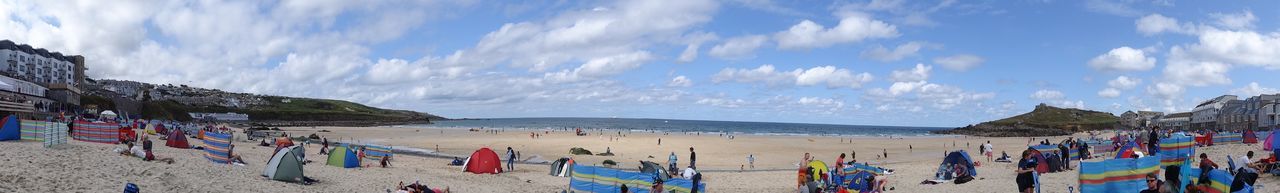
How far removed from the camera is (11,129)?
20000 millimetres

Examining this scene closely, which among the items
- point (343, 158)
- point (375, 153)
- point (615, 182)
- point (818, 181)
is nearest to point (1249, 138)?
point (818, 181)

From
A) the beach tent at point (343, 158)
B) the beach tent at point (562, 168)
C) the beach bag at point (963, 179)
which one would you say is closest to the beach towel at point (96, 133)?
the beach tent at point (343, 158)

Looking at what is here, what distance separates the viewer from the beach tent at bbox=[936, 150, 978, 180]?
59.9 ft

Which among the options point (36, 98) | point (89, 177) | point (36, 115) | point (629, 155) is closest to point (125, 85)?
point (36, 98)

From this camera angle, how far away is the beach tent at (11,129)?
1980cm

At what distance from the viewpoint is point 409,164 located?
2514 cm

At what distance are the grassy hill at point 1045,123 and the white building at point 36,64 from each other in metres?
116

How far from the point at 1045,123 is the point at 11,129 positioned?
419 feet

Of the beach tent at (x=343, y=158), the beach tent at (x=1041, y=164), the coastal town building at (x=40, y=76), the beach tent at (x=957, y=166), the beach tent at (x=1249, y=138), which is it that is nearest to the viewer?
the beach tent at (x=1041, y=164)

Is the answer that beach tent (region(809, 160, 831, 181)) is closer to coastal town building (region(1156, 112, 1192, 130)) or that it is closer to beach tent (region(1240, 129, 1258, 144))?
beach tent (region(1240, 129, 1258, 144))

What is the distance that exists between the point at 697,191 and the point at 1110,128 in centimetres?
11983

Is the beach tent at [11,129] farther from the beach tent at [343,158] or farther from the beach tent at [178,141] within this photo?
the beach tent at [343,158]

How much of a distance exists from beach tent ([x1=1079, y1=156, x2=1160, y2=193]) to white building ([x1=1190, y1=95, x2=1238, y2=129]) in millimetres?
82896

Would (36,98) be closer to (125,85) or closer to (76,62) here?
(76,62)
